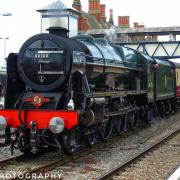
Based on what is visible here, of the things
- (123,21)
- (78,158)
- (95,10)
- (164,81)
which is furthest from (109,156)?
(95,10)

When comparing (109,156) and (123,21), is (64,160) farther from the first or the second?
(123,21)

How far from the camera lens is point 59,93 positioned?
9.81 m

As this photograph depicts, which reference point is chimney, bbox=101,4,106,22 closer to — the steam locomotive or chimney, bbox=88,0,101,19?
chimney, bbox=88,0,101,19

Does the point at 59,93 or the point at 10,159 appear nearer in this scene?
the point at 10,159

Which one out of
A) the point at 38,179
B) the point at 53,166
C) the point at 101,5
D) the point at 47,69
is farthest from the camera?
the point at 101,5

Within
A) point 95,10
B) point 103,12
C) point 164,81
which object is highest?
point 103,12

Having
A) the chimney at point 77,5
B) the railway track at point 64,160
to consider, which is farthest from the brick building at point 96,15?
the railway track at point 64,160

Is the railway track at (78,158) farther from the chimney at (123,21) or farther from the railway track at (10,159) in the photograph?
the chimney at (123,21)

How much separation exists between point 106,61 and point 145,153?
2994 millimetres

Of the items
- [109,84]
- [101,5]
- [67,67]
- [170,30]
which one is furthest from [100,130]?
[101,5]

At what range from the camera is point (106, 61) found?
1181 centimetres

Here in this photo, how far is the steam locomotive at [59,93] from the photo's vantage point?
29.9 ft

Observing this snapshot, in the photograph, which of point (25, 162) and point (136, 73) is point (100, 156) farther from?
point (136, 73)

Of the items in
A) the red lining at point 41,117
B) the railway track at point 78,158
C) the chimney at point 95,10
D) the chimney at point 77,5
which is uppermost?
the chimney at point 95,10
